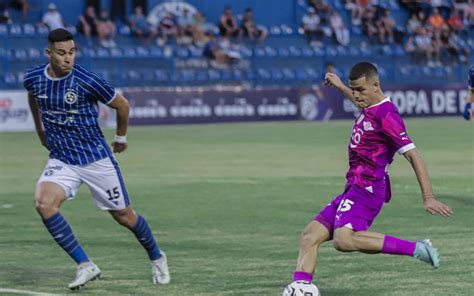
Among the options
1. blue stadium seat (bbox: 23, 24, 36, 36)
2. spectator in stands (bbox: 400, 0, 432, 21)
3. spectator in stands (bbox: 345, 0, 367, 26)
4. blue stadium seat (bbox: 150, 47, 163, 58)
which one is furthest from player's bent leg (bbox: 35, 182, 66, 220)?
spectator in stands (bbox: 400, 0, 432, 21)

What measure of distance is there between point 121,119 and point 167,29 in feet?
89.7

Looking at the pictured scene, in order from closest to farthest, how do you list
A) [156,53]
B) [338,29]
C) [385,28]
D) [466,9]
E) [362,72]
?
[362,72] → [156,53] → [338,29] → [385,28] → [466,9]

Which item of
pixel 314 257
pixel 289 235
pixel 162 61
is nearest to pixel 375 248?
pixel 314 257

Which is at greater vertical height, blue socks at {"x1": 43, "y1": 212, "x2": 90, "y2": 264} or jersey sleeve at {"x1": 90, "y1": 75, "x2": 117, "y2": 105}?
jersey sleeve at {"x1": 90, "y1": 75, "x2": 117, "y2": 105}

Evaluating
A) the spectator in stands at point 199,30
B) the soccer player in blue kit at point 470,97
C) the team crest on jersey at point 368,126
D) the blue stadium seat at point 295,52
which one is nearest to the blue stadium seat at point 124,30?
the spectator in stands at point 199,30

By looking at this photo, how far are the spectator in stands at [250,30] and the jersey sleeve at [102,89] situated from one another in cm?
2874

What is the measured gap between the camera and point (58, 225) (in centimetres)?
891

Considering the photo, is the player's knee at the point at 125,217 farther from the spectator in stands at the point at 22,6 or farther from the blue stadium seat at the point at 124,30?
the blue stadium seat at the point at 124,30

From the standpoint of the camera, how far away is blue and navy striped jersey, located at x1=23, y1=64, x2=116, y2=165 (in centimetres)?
900

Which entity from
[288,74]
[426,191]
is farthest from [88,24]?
[426,191]

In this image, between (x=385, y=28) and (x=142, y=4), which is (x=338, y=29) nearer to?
(x=385, y=28)

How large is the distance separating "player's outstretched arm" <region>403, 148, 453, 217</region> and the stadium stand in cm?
2594

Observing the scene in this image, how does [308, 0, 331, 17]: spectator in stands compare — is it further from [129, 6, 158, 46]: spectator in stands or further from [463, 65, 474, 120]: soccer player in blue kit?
[463, 65, 474, 120]: soccer player in blue kit

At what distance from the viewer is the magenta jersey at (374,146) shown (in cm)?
802
